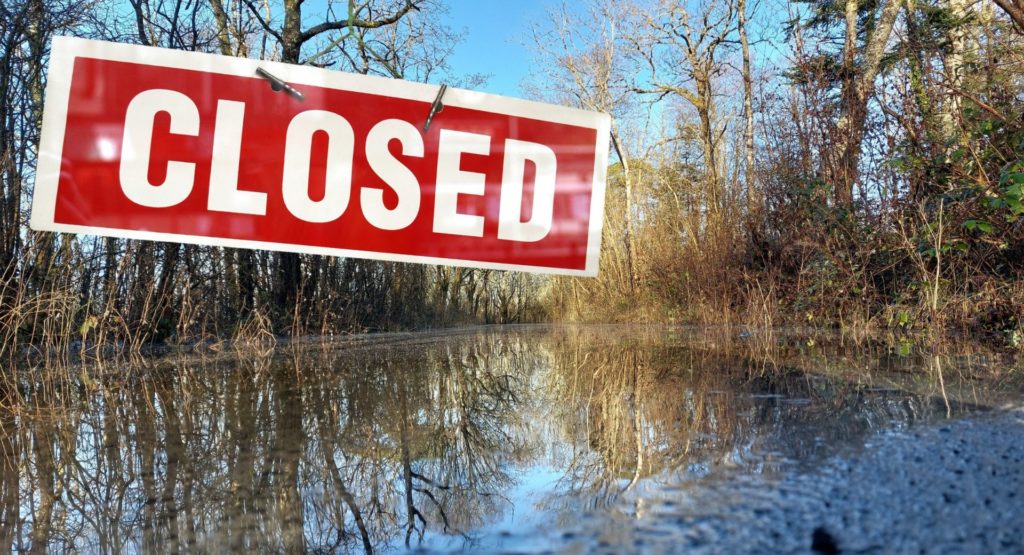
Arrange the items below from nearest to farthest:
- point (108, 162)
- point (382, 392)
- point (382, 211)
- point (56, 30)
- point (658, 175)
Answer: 1. point (108, 162)
2. point (382, 211)
3. point (382, 392)
4. point (56, 30)
5. point (658, 175)

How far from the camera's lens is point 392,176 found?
5.02 ft

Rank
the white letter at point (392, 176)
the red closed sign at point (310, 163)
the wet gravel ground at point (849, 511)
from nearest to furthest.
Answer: the wet gravel ground at point (849, 511), the red closed sign at point (310, 163), the white letter at point (392, 176)

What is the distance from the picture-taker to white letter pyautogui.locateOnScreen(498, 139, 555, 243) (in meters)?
1.57

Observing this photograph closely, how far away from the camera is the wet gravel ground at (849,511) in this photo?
51 centimetres

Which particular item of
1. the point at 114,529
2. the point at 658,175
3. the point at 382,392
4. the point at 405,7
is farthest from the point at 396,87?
the point at 658,175

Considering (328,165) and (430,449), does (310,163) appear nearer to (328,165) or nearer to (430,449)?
(328,165)

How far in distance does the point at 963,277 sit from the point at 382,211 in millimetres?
3438

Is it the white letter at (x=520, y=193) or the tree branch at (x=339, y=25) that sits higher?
the tree branch at (x=339, y=25)

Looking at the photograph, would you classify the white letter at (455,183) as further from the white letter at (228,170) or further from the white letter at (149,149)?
the white letter at (149,149)

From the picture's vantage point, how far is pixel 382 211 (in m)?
1.51

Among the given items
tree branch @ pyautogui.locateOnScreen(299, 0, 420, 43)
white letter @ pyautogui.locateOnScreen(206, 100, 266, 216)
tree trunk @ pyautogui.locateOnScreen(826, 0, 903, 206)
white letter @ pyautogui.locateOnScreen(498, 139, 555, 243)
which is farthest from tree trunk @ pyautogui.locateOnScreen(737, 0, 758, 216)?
white letter @ pyautogui.locateOnScreen(206, 100, 266, 216)

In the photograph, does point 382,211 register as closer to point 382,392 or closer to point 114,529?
point 382,392

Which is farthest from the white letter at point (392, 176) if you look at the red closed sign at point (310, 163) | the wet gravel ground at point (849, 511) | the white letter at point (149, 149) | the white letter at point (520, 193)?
the wet gravel ground at point (849, 511)

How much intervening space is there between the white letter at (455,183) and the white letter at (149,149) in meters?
0.62
